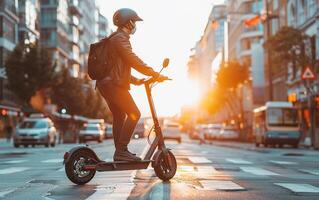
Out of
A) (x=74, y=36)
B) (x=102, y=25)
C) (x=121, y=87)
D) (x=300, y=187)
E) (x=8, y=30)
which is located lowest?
(x=300, y=187)

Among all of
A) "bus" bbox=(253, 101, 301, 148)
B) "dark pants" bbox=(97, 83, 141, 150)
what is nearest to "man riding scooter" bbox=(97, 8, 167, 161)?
"dark pants" bbox=(97, 83, 141, 150)

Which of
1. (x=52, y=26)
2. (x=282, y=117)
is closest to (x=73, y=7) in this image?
(x=52, y=26)

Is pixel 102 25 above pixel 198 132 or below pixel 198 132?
above

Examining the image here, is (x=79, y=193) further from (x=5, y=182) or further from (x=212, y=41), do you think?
(x=212, y=41)

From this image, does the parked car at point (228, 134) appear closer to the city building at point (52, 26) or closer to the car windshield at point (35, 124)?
the city building at point (52, 26)

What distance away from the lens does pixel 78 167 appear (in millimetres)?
9211

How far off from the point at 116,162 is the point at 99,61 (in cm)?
129

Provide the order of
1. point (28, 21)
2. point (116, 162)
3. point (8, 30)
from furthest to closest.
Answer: point (28, 21), point (8, 30), point (116, 162)

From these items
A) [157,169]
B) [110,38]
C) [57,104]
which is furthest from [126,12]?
[57,104]

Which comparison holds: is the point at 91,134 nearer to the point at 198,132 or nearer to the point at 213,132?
the point at 198,132

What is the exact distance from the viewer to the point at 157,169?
32.3 feet

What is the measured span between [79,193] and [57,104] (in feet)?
243

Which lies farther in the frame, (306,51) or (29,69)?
(29,69)

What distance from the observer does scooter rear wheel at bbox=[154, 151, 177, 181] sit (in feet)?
32.4
